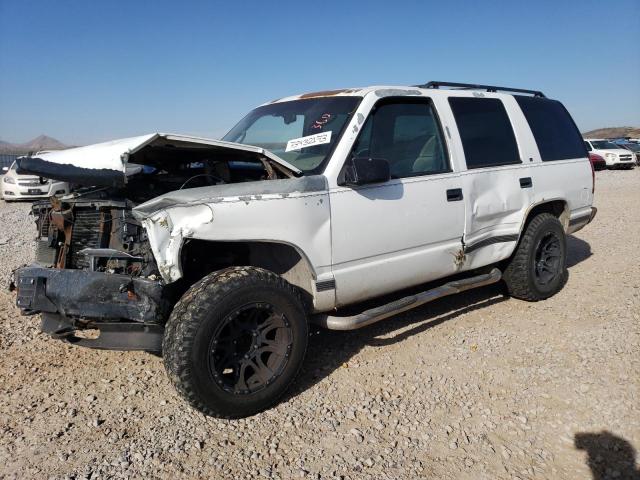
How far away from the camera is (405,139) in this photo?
398 cm

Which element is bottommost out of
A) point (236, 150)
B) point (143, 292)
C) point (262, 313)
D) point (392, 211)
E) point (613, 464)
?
point (613, 464)

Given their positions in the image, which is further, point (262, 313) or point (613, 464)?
point (262, 313)

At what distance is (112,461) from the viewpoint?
271 centimetres

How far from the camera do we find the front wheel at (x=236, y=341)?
2854 millimetres

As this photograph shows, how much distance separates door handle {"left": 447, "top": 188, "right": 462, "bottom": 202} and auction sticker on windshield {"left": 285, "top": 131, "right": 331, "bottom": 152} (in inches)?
44.7

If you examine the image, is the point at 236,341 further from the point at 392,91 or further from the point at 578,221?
the point at 578,221

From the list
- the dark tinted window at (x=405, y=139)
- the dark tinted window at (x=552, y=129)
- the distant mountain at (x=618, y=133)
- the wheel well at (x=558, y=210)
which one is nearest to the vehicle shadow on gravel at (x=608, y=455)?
the dark tinted window at (x=405, y=139)

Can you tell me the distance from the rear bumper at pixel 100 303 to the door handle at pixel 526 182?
349 cm

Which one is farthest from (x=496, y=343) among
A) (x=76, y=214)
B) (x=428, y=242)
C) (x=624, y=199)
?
(x=624, y=199)

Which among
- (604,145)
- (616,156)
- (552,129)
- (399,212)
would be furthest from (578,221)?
(604,145)

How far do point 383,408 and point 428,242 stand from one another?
135 centimetres

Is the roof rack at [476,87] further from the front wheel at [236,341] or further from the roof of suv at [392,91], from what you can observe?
the front wheel at [236,341]

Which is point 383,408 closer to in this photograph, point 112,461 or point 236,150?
point 112,461

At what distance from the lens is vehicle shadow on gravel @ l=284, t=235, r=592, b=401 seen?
12.4 feet
